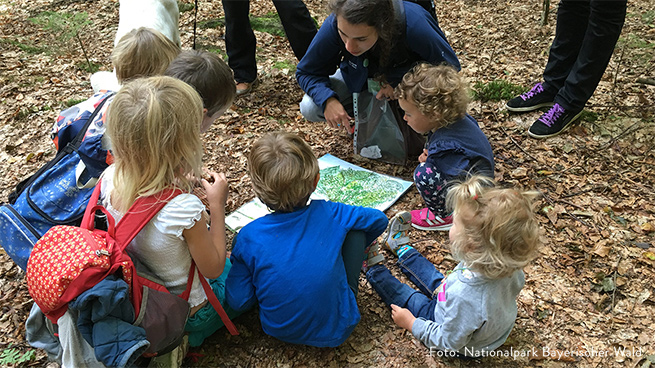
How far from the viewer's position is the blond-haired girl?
1.80m

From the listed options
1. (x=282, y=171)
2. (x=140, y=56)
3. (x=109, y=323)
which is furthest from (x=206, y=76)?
(x=109, y=323)

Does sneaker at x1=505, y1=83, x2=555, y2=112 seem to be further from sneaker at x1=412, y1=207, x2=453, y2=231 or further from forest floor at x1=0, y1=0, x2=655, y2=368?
sneaker at x1=412, y1=207, x2=453, y2=231

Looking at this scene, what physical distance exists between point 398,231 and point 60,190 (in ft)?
6.27

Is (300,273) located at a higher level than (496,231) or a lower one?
lower

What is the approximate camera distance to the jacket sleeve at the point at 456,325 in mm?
1970

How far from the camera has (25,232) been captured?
6.82 feet

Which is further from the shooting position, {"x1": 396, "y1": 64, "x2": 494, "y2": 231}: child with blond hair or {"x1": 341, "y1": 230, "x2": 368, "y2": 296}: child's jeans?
{"x1": 396, "y1": 64, "x2": 494, "y2": 231}: child with blond hair

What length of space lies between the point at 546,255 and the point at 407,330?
105 centimetres

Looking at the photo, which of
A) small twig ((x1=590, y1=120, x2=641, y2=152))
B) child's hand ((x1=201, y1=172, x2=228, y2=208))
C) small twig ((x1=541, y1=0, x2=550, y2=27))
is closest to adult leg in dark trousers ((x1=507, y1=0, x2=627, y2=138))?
small twig ((x1=590, y1=120, x2=641, y2=152))

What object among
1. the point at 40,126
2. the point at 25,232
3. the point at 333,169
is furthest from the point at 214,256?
the point at 40,126

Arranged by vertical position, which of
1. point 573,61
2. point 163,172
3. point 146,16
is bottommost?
point 573,61

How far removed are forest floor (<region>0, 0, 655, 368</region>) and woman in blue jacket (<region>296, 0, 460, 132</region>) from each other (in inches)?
21.6

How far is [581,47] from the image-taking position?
11.3 ft

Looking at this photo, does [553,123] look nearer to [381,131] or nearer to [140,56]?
[381,131]
